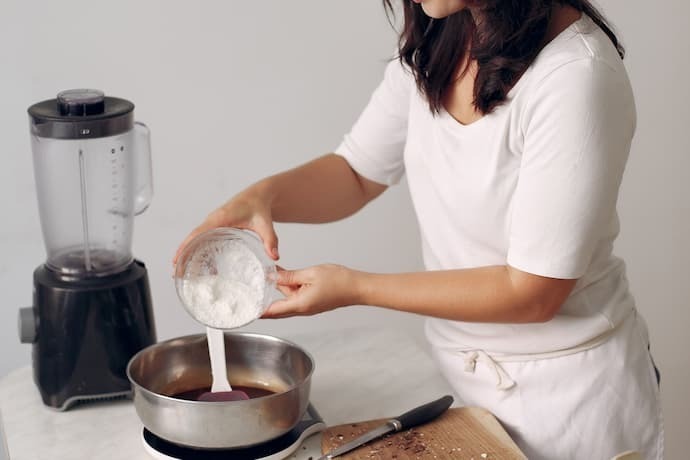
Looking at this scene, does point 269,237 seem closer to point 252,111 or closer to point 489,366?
point 489,366

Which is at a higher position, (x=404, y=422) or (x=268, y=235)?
(x=268, y=235)

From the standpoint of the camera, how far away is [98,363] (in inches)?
55.5

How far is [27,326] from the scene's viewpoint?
143cm

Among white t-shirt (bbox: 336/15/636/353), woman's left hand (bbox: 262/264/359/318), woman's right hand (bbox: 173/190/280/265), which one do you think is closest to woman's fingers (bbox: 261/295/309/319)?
woman's left hand (bbox: 262/264/359/318)

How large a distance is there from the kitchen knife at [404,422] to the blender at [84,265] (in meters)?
0.38

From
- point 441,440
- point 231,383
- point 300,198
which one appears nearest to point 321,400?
point 231,383

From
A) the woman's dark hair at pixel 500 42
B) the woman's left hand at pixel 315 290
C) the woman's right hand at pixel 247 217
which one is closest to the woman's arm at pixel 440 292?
the woman's left hand at pixel 315 290

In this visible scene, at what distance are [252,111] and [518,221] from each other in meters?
1.15

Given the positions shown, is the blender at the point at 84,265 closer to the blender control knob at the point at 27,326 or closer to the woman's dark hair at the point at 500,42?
the blender control knob at the point at 27,326

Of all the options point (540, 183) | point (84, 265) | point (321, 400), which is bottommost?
point (321, 400)

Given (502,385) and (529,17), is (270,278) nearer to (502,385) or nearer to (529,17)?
(502,385)

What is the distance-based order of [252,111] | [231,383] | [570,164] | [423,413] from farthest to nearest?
[252,111]
[231,383]
[423,413]
[570,164]

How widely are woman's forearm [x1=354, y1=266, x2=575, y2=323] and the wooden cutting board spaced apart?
140 mm

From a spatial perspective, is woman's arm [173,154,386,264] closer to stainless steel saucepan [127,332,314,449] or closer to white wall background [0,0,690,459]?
stainless steel saucepan [127,332,314,449]
